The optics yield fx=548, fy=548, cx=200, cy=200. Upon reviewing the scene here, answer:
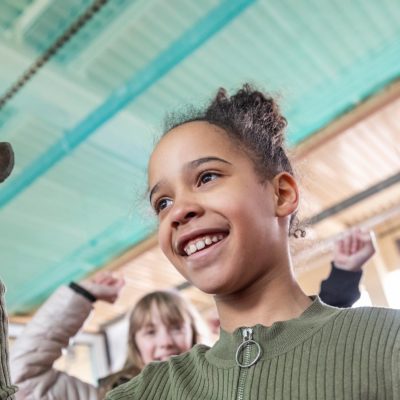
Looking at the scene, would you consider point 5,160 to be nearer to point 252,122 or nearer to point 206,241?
point 206,241

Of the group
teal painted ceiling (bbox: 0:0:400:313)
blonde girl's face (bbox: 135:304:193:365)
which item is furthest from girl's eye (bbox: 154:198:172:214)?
blonde girl's face (bbox: 135:304:193:365)

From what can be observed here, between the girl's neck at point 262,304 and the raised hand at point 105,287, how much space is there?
3.06ft

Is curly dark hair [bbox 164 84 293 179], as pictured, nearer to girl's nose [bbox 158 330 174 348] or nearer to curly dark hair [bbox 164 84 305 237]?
curly dark hair [bbox 164 84 305 237]

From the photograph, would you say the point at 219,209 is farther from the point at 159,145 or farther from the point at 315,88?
the point at 315,88

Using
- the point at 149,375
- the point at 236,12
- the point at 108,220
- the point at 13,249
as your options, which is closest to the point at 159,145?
the point at 149,375

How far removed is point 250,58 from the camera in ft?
5.92

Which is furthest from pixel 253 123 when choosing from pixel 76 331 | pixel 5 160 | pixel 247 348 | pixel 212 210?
pixel 76 331

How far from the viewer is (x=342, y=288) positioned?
142 centimetres

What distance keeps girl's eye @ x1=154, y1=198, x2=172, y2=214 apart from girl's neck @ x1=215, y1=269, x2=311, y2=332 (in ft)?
0.49

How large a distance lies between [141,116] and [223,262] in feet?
4.56

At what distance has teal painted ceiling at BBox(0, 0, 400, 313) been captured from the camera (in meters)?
1.63

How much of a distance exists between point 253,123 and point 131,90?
3.21 ft

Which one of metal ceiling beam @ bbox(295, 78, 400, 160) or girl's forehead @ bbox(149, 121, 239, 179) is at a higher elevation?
metal ceiling beam @ bbox(295, 78, 400, 160)

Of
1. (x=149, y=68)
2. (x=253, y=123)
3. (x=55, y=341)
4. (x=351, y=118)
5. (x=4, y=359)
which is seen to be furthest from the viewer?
(x=351, y=118)
